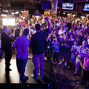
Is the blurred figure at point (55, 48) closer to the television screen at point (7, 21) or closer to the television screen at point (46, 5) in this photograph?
the television screen at point (7, 21)

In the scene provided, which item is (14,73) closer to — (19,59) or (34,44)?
(19,59)

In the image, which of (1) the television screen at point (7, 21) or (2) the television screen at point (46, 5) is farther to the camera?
→ (2) the television screen at point (46, 5)

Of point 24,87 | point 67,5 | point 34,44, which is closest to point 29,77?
point 24,87

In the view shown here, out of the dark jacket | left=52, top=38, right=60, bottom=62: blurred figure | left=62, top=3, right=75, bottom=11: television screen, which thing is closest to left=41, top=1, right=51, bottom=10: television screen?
left=62, top=3, right=75, bottom=11: television screen

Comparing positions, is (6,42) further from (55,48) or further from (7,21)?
(7,21)

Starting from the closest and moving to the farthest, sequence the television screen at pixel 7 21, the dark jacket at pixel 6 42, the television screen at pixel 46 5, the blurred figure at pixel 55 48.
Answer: the dark jacket at pixel 6 42, the blurred figure at pixel 55 48, the television screen at pixel 7 21, the television screen at pixel 46 5

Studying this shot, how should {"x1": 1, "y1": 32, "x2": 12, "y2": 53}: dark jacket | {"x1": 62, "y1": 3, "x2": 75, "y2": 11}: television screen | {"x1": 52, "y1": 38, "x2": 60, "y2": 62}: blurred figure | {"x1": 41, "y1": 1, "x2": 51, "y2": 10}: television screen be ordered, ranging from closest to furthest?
1. {"x1": 1, "y1": 32, "x2": 12, "y2": 53}: dark jacket
2. {"x1": 52, "y1": 38, "x2": 60, "y2": 62}: blurred figure
3. {"x1": 62, "y1": 3, "x2": 75, "y2": 11}: television screen
4. {"x1": 41, "y1": 1, "x2": 51, "y2": 10}: television screen

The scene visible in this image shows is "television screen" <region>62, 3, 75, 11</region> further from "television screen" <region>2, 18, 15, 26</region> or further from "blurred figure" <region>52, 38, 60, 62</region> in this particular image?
"television screen" <region>2, 18, 15, 26</region>

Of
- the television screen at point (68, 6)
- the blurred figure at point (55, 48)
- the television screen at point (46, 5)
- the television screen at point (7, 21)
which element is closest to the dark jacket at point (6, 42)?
the blurred figure at point (55, 48)

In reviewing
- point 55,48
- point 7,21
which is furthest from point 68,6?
point 7,21

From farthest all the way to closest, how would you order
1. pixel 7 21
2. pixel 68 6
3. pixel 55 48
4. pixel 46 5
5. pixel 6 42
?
1. pixel 46 5
2. pixel 68 6
3. pixel 7 21
4. pixel 55 48
5. pixel 6 42

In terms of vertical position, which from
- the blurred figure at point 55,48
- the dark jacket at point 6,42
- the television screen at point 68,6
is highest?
the television screen at point 68,6

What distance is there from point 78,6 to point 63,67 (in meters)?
5.02

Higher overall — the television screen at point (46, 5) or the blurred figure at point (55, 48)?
the television screen at point (46, 5)
